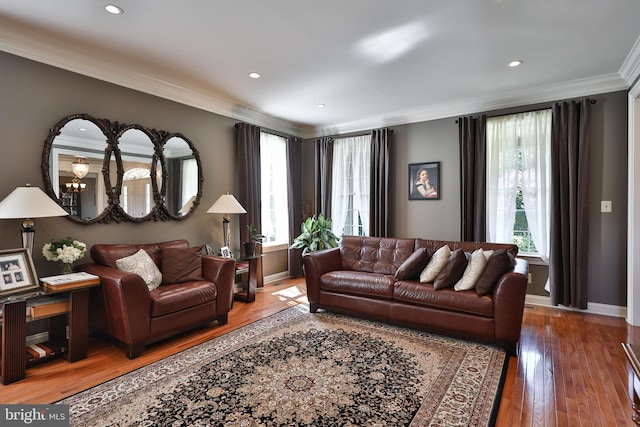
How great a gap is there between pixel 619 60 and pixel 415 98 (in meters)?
2.06

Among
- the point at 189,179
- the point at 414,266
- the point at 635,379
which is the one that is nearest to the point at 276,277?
the point at 189,179

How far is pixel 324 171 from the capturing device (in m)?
5.82

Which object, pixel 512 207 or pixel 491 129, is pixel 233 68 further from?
pixel 512 207

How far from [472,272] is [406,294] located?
66 centimetres

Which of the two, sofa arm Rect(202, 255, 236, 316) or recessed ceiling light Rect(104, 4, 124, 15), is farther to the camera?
sofa arm Rect(202, 255, 236, 316)

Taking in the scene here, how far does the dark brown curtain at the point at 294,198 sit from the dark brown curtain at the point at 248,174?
832 mm

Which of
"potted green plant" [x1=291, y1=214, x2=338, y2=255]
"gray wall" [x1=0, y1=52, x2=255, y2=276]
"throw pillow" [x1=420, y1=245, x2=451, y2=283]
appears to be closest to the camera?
"gray wall" [x1=0, y1=52, x2=255, y2=276]

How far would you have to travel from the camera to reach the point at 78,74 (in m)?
3.20

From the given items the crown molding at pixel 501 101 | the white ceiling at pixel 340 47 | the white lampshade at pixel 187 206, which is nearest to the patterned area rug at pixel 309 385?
the white lampshade at pixel 187 206

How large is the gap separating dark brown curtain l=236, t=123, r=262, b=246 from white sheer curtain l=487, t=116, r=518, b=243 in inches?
129

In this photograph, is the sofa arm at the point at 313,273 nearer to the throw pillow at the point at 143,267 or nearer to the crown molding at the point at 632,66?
the throw pillow at the point at 143,267

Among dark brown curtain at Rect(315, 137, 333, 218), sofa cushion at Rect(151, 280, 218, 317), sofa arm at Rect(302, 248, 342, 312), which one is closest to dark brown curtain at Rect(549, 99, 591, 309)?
sofa arm at Rect(302, 248, 342, 312)

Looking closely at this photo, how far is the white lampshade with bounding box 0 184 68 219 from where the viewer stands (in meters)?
2.51

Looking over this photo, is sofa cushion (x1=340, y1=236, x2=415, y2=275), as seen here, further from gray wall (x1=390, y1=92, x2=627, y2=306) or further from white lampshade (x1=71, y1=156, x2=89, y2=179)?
white lampshade (x1=71, y1=156, x2=89, y2=179)
